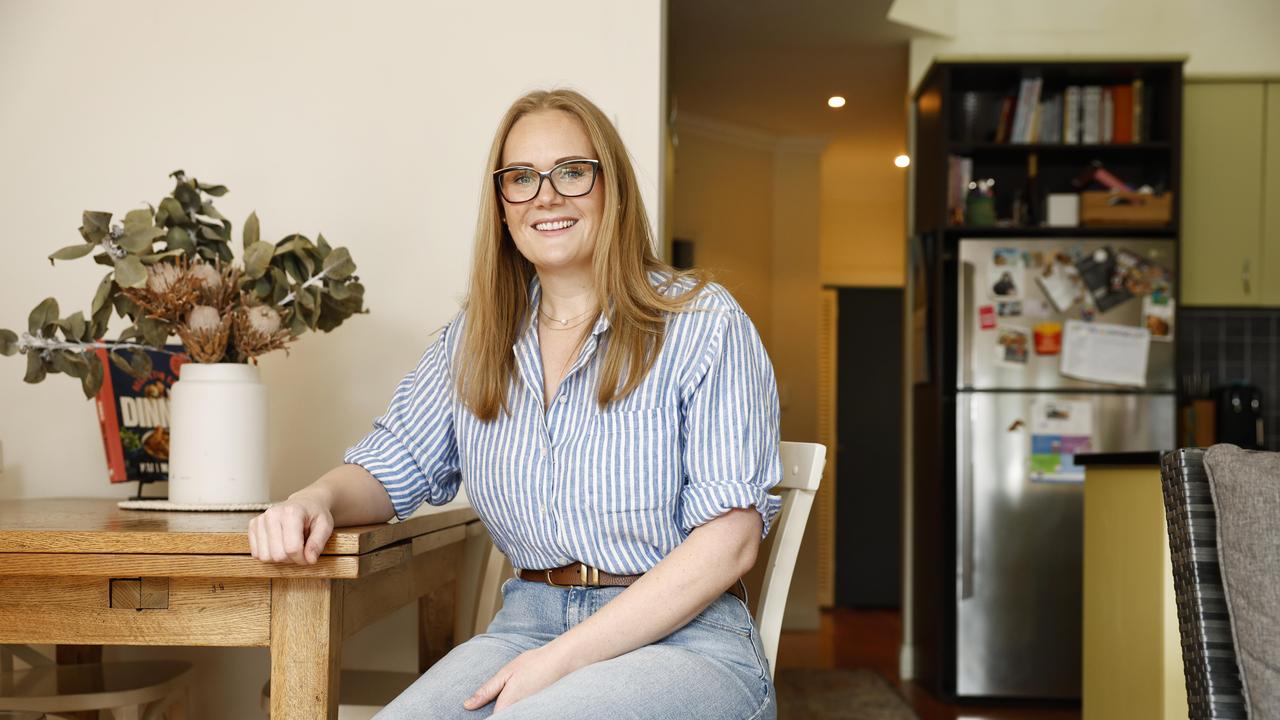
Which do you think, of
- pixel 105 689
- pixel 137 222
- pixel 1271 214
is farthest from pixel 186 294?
pixel 1271 214

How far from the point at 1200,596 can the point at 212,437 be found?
54.8 inches

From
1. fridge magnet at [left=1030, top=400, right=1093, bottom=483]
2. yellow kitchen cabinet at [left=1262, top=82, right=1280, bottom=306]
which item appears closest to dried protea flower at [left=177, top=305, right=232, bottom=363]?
fridge magnet at [left=1030, top=400, right=1093, bottom=483]

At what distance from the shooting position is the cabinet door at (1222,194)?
427 cm

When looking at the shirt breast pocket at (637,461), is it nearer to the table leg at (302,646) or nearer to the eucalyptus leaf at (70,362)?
the table leg at (302,646)

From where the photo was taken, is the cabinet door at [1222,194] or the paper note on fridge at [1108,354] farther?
the cabinet door at [1222,194]

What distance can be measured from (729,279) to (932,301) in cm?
174

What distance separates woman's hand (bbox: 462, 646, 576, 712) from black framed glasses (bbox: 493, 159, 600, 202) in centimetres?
59

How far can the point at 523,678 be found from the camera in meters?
1.23

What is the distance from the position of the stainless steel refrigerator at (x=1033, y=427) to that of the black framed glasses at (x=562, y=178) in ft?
9.33

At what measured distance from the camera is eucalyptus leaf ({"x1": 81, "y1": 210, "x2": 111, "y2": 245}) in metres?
1.65

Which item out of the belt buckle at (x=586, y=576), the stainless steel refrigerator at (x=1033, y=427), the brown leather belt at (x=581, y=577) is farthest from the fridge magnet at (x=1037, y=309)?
the belt buckle at (x=586, y=576)

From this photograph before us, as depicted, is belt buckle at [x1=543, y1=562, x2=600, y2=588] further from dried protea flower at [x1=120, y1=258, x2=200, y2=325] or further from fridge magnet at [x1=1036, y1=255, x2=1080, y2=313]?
fridge magnet at [x1=1036, y1=255, x2=1080, y2=313]

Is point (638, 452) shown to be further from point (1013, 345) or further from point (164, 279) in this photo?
point (1013, 345)

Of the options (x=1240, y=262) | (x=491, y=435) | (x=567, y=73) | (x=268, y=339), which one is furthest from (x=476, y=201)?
(x=1240, y=262)
